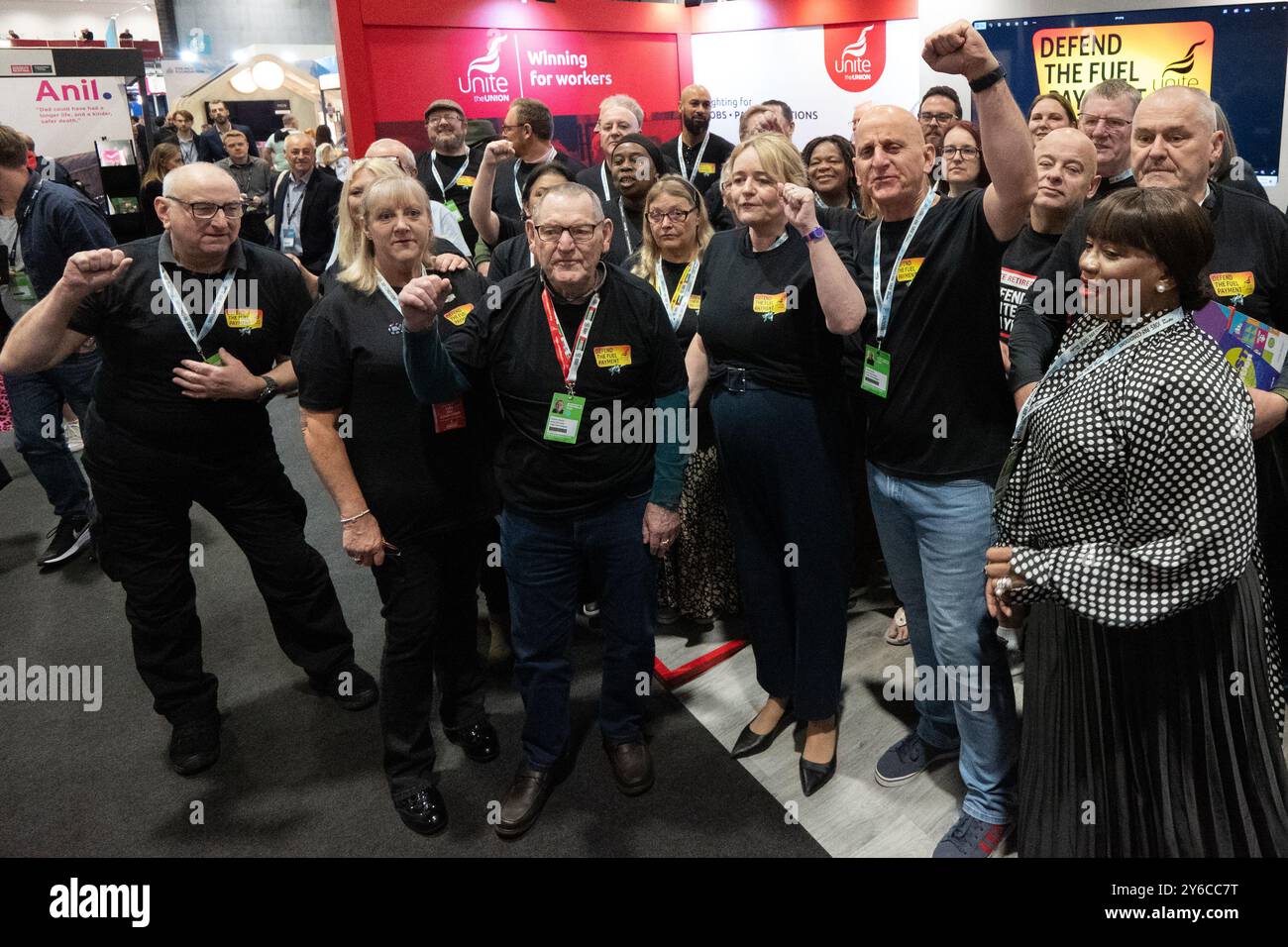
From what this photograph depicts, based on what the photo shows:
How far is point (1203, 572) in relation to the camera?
1451 millimetres

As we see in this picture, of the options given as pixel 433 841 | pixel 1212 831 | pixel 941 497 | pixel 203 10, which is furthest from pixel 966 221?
pixel 203 10

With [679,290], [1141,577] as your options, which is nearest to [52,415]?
[679,290]

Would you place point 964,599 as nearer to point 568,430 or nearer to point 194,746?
point 568,430

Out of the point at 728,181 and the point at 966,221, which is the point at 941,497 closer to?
the point at 966,221

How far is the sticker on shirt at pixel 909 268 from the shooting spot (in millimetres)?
1975

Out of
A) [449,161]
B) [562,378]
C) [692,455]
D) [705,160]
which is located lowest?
[692,455]

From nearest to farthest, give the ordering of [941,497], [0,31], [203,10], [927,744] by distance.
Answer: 1. [941,497]
2. [927,744]
3. [0,31]
4. [203,10]

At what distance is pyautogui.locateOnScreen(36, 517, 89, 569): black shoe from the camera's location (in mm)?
4223

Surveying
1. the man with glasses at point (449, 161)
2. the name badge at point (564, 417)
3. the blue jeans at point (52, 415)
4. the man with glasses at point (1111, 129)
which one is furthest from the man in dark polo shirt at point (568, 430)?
the man with glasses at point (449, 161)

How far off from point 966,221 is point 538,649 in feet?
4.85

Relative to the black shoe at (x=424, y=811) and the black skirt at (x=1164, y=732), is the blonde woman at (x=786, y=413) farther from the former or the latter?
the black shoe at (x=424, y=811)

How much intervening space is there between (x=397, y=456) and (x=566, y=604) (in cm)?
58

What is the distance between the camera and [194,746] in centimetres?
274

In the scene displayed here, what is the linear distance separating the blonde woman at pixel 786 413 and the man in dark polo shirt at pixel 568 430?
182mm
